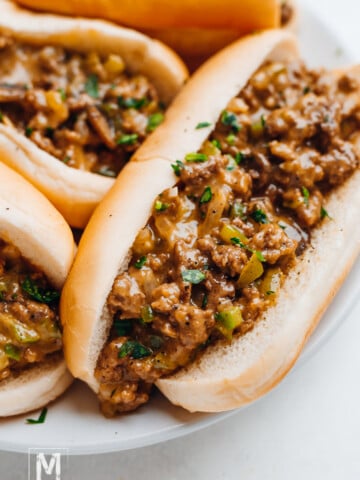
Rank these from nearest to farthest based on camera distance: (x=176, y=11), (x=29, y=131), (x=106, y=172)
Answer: (x=29, y=131) < (x=106, y=172) < (x=176, y=11)

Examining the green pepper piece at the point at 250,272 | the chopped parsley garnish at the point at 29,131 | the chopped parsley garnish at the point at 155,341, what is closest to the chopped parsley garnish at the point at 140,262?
the chopped parsley garnish at the point at 155,341

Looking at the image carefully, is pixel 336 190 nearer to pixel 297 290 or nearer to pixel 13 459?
pixel 297 290

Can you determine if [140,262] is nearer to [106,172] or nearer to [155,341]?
[155,341]

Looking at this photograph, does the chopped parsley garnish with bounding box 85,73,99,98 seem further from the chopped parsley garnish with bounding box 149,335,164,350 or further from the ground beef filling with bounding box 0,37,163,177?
the chopped parsley garnish with bounding box 149,335,164,350

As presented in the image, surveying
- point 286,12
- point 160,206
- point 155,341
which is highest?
point 286,12

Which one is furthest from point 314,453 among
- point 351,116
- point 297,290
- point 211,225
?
point 351,116

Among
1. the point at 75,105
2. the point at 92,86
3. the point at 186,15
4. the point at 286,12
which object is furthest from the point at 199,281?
the point at 286,12

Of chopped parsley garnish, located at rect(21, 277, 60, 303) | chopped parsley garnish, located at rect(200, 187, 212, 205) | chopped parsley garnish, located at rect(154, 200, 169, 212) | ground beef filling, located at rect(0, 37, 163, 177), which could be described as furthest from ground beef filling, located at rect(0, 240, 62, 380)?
chopped parsley garnish, located at rect(200, 187, 212, 205)
